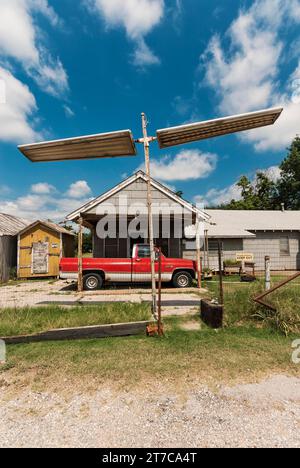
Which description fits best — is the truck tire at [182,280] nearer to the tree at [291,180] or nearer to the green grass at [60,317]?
the green grass at [60,317]

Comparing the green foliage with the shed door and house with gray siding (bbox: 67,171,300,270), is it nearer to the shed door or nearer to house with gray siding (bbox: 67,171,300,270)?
house with gray siding (bbox: 67,171,300,270)

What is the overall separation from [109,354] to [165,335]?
1.36 meters

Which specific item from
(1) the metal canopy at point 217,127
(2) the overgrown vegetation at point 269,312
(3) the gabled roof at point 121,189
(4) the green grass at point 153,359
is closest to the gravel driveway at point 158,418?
(4) the green grass at point 153,359

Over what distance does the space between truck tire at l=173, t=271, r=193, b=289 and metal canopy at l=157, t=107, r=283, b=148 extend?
7.31 metres

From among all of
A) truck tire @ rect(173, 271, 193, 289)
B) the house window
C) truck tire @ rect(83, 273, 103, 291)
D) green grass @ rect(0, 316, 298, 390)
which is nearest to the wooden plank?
green grass @ rect(0, 316, 298, 390)

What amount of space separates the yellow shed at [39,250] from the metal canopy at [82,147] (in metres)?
11.2

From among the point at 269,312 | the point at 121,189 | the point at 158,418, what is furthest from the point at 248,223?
the point at 158,418

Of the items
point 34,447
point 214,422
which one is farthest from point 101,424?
point 214,422

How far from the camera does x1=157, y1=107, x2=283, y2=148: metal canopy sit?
454 cm

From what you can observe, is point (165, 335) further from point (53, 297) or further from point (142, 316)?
point (53, 297)

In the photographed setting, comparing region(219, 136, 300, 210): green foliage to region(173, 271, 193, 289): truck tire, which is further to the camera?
region(219, 136, 300, 210): green foliage

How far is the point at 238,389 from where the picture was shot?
3.21m

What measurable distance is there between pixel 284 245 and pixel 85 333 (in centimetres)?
1904

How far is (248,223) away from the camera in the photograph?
20.0 m
